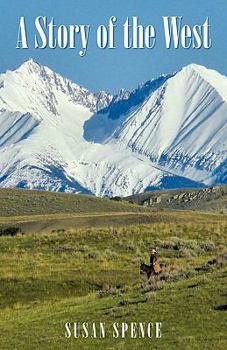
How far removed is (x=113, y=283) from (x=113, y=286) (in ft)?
4.00

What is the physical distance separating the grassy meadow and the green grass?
3 cm

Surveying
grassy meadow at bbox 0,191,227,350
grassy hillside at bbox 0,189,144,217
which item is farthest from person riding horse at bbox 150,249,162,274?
grassy hillside at bbox 0,189,144,217

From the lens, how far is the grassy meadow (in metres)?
26.2

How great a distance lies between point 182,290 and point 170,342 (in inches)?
265

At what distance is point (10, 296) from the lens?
40.8 meters

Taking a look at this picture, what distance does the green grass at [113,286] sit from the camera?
85.9 feet

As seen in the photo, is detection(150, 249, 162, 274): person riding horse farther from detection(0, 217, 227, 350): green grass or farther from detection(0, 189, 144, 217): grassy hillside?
detection(0, 189, 144, 217): grassy hillside

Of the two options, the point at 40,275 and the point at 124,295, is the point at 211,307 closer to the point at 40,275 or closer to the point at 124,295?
the point at 124,295

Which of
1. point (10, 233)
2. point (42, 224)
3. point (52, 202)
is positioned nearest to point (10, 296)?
point (10, 233)

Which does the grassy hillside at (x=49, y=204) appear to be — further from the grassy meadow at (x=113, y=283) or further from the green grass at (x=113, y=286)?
the green grass at (x=113, y=286)

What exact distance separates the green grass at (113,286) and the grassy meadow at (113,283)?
0.10 feet

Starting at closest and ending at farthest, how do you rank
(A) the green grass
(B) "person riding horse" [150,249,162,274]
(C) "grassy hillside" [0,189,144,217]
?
(A) the green grass → (B) "person riding horse" [150,249,162,274] → (C) "grassy hillside" [0,189,144,217]

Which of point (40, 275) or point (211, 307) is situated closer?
point (211, 307)

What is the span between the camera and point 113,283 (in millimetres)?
43812
